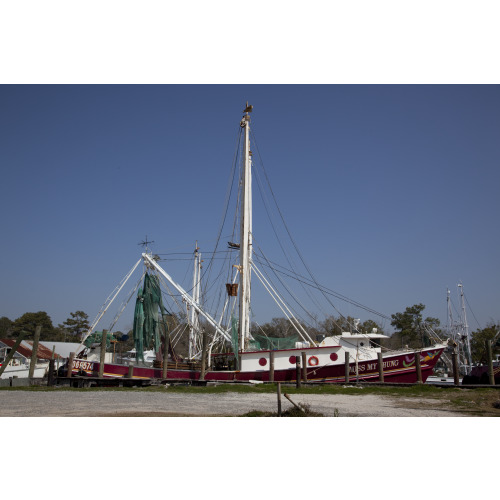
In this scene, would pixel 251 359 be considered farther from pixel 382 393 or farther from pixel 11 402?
pixel 11 402

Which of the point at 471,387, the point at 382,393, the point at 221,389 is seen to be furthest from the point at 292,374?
the point at 471,387

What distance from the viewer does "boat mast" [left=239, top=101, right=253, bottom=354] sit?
1219 inches

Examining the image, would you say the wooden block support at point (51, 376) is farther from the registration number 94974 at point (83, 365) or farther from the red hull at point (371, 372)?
the red hull at point (371, 372)

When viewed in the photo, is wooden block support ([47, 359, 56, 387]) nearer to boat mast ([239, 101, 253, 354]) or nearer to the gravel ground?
the gravel ground

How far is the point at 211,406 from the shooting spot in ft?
52.0

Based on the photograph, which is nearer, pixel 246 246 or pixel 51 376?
pixel 51 376

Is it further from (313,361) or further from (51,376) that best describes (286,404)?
(51,376)

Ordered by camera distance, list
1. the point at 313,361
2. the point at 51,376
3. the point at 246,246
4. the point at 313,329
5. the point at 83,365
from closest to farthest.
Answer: the point at 51,376 → the point at 313,361 → the point at 83,365 → the point at 246,246 → the point at 313,329

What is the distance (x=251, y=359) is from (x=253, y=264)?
711 cm

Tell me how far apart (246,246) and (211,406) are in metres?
17.8

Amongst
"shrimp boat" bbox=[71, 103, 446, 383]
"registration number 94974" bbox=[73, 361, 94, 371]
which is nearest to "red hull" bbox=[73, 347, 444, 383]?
"shrimp boat" bbox=[71, 103, 446, 383]

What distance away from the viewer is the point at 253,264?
3316cm

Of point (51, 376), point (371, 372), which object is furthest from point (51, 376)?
point (371, 372)

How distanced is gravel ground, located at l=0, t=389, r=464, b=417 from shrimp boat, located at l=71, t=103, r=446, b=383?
7517mm
